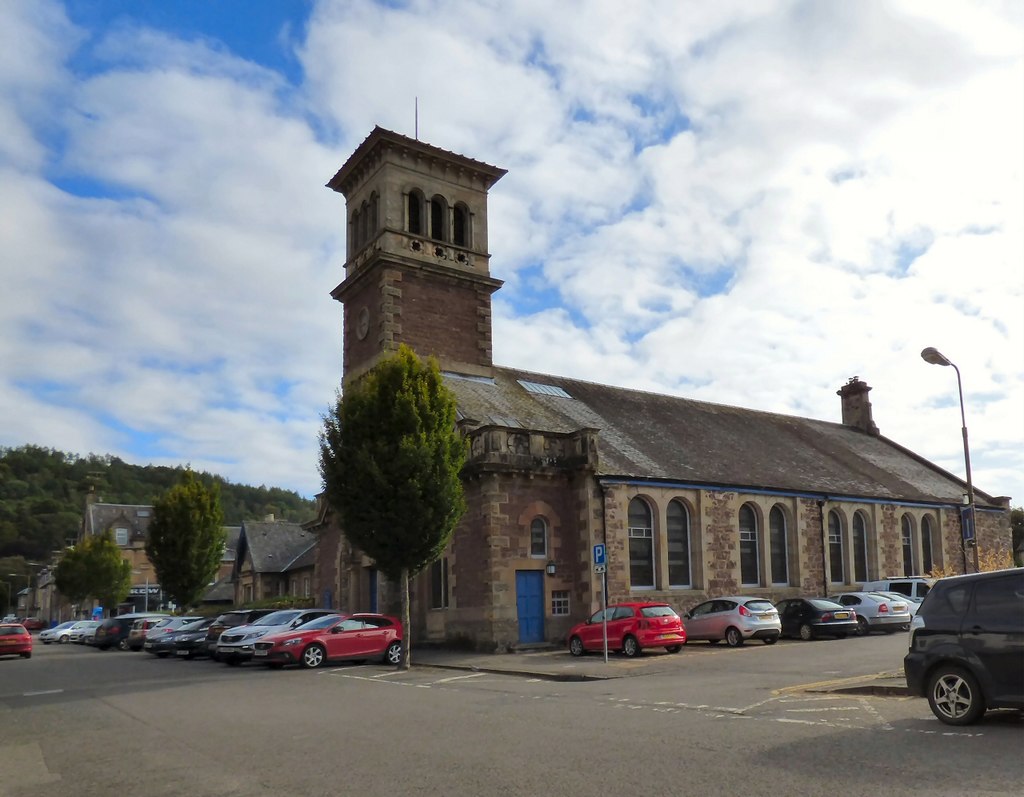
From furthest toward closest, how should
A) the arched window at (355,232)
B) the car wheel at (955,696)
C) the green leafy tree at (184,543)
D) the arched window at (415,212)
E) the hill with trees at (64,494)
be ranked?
1. the hill with trees at (64,494)
2. the green leafy tree at (184,543)
3. the arched window at (355,232)
4. the arched window at (415,212)
5. the car wheel at (955,696)

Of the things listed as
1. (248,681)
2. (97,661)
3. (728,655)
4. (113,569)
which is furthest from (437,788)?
(113,569)

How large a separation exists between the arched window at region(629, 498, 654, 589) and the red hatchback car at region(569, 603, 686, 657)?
4.72m

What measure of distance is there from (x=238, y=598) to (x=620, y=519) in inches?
1545

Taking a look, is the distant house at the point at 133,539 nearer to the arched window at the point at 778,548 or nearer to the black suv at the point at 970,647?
the arched window at the point at 778,548

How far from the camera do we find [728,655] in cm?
2197

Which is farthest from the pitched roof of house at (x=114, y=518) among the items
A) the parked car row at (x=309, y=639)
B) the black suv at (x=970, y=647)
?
the black suv at (x=970, y=647)

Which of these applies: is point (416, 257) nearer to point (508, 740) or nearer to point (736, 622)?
point (736, 622)

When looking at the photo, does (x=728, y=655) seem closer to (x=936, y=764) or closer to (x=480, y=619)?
(x=480, y=619)

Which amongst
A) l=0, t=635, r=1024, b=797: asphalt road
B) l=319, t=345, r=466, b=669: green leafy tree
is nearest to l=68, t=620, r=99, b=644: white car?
l=319, t=345, r=466, b=669: green leafy tree

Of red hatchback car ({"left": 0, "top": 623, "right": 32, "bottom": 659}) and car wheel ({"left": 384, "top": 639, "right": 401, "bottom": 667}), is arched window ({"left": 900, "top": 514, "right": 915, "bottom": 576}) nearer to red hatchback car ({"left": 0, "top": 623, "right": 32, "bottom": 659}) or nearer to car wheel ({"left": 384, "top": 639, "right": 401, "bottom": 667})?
car wheel ({"left": 384, "top": 639, "right": 401, "bottom": 667})

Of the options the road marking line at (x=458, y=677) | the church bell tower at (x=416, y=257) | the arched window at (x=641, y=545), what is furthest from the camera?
the church bell tower at (x=416, y=257)

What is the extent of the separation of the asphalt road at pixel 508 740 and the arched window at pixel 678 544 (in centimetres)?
1161

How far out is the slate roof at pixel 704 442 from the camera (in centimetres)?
3048

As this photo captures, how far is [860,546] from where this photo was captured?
36.3 m
